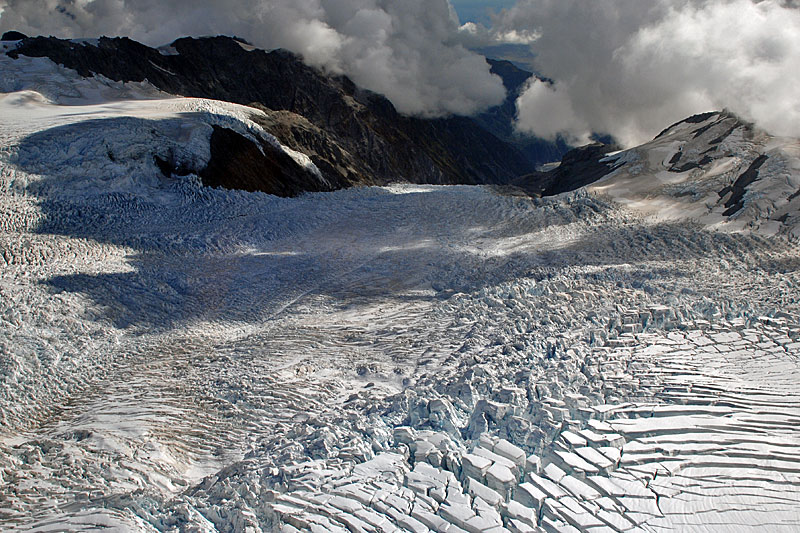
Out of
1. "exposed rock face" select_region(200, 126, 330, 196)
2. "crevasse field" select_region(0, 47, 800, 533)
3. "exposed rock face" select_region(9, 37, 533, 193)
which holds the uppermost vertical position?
"exposed rock face" select_region(9, 37, 533, 193)

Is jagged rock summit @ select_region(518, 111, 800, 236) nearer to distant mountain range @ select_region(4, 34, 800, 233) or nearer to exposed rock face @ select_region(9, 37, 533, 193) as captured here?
distant mountain range @ select_region(4, 34, 800, 233)

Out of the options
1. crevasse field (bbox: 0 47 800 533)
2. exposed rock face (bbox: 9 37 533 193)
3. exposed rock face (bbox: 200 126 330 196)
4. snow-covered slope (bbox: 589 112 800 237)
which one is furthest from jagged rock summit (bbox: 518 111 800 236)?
exposed rock face (bbox: 9 37 533 193)

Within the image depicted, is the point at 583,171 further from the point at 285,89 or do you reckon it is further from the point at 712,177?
the point at 285,89

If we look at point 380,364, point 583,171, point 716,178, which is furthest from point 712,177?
point 380,364

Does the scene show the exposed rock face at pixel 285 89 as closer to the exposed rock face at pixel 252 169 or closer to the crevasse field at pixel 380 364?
the exposed rock face at pixel 252 169

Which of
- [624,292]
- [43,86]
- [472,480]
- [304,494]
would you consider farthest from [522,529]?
[43,86]

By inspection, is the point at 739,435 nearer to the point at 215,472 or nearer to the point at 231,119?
the point at 215,472

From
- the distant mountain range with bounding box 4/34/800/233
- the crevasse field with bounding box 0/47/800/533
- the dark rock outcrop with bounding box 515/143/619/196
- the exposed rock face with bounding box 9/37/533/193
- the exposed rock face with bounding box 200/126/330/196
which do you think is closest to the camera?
the crevasse field with bounding box 0/47/800/533
